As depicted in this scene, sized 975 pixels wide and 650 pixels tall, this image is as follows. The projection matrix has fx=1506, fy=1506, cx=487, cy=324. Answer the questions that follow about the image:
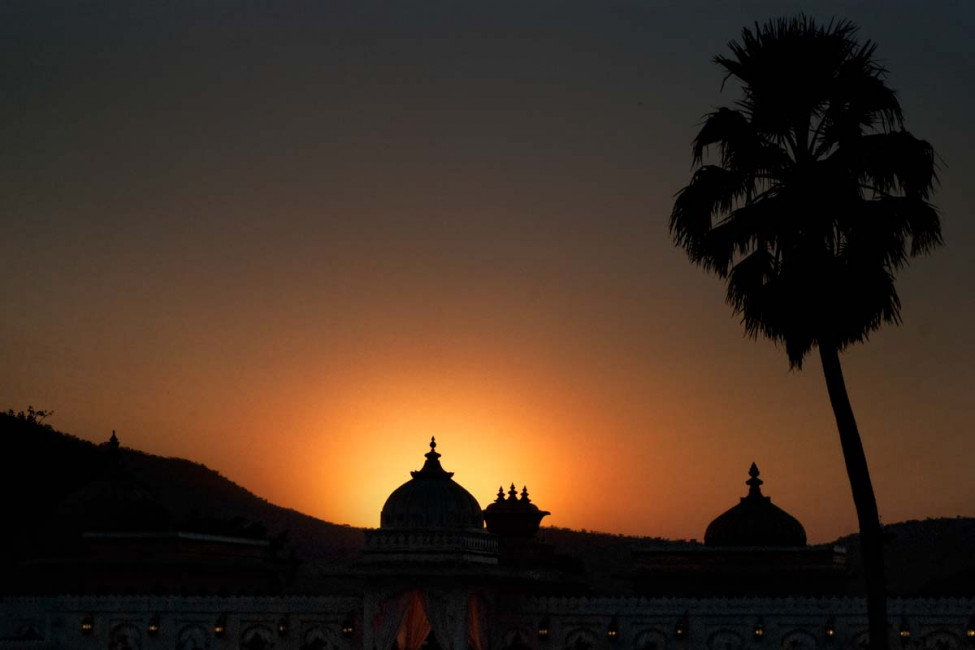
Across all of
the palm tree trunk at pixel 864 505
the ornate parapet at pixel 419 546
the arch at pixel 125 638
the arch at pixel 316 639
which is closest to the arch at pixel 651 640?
the ornate parapet at pixel 419 546

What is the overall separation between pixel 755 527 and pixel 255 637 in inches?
629

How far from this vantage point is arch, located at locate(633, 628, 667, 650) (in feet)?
130

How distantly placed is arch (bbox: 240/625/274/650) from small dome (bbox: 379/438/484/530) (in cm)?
499

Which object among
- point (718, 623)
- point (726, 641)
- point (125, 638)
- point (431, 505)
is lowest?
point (125, 638)

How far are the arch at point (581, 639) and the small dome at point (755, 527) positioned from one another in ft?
28.8

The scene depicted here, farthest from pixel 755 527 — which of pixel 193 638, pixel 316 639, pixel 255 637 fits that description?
pixel 193 638

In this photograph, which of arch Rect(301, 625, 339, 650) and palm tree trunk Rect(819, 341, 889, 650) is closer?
palm tree trunk Rect(819, 341, 889, 650)

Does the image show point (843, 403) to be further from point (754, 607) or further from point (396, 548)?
point (396, 548)

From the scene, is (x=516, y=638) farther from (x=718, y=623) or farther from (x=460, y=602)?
(x=718, y=623)

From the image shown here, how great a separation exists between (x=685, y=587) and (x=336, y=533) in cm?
8838

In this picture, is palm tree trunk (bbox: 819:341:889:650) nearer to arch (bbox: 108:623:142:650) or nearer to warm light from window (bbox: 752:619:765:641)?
warm light from window (bbox: 752:619:765:641)

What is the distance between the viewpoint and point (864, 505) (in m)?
28.7

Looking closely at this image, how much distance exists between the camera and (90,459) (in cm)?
9262

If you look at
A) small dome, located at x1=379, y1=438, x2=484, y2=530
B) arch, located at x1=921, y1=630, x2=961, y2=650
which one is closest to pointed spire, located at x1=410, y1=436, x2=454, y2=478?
small dome, located at x1=379, y1=438, x2=484, y2=530
